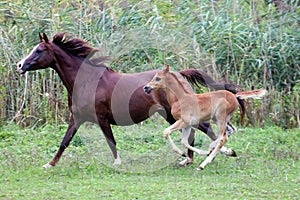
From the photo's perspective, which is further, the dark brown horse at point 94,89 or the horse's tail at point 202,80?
the horse's tail at point 202,80

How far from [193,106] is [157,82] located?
23.9 inches

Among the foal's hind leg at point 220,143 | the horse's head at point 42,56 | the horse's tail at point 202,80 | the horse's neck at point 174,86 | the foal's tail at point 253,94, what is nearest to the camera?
the foal's hind leg at point 220,143

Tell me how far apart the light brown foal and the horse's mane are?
3.91 feet

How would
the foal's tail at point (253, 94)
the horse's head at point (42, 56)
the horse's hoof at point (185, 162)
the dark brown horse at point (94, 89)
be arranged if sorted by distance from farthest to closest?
the horse's head at point (42, 56) < the dark brown horse at point (94, 89) < the horse's hoof at point (185, 162) < the foal's tail at point (253, 94)

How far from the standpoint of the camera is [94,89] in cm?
949

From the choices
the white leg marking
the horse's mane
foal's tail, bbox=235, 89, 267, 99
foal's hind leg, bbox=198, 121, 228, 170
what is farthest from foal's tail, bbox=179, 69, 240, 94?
the white leg marking

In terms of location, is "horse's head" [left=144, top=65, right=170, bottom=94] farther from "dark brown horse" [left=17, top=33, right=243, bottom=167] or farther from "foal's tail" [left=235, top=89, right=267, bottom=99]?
"foal's tail" [left=235, top=89, right=267, bottom=99]

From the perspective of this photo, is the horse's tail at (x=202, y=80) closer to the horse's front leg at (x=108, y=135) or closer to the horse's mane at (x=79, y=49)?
the horse's mane at (x=79, y=49)

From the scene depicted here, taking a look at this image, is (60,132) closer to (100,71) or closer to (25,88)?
(25,88)

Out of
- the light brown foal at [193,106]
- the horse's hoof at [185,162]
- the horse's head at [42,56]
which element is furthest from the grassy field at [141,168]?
the horse's head at [42,56]

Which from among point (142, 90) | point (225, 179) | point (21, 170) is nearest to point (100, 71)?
point (142, 90)

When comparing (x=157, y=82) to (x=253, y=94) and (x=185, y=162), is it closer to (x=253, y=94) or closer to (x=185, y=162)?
(x=185, y=162)

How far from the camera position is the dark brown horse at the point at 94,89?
372 inches

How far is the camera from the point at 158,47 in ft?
43.2
